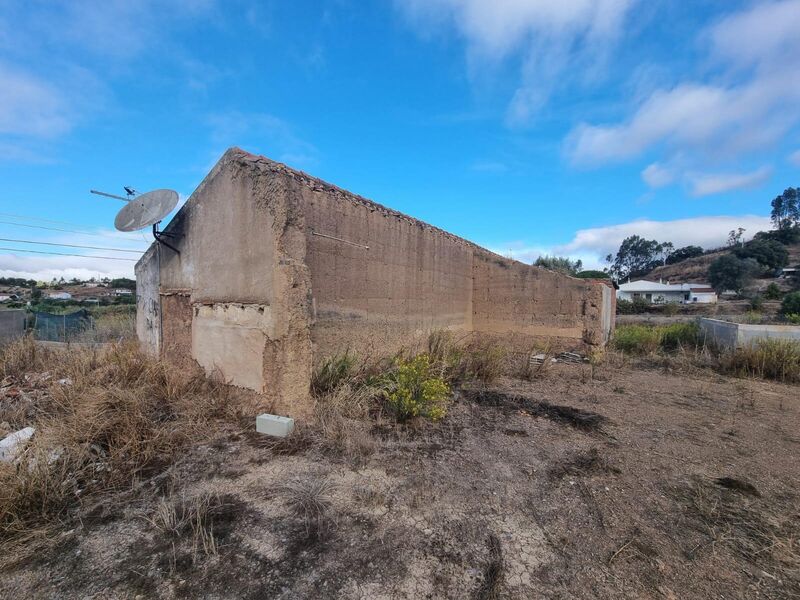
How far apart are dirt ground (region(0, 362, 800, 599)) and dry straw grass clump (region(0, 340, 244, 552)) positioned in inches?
11.5

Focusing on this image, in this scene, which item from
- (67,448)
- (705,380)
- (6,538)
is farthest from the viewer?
(705,380)

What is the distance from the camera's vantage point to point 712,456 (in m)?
3.98

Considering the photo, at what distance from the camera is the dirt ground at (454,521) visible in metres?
2.23

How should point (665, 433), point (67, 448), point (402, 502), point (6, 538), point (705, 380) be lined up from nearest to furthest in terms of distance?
point (6, 538)
point (402, 502)
point (67, 448)
point (665, 433)
point (705, 380)

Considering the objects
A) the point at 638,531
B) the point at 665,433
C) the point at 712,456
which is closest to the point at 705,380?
the point at 665,433

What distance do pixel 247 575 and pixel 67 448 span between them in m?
2.39

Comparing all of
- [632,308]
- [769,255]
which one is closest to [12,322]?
[632,308]

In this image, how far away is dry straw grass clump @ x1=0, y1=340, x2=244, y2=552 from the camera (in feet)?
9.41

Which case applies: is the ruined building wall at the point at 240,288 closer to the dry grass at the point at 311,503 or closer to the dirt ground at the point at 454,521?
the dirt ground at the point at 454,521

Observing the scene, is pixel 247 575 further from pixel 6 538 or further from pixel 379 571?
pixel 6 538

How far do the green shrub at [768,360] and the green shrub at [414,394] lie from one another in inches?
299

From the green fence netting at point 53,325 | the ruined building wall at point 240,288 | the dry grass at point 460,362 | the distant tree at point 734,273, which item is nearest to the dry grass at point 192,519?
the ruined building wall at point 240,288

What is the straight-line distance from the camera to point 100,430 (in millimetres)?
3707

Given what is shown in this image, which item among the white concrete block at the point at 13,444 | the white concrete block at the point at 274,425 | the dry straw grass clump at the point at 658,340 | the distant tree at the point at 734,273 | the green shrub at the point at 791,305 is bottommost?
A: the white concrete block at the point at 274,425
